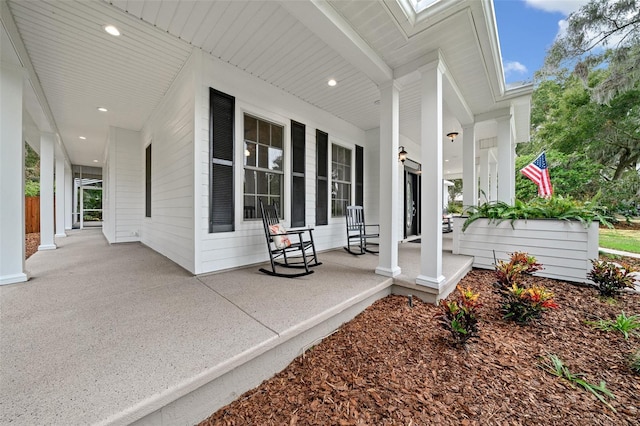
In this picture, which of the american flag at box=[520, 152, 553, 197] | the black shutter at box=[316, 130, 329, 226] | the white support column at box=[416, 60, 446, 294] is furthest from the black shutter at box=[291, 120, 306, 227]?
the american flag at box=[520, 152, 553, 197]

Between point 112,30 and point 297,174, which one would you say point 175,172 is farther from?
point 297,174

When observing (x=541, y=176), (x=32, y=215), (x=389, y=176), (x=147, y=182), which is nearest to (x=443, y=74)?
(x=389, y=176)

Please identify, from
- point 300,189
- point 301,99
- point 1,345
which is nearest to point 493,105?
point 301,99

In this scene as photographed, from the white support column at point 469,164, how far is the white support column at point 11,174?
270 inches

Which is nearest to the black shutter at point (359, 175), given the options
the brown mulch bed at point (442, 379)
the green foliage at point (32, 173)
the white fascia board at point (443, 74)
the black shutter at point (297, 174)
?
the black shutter at point (297, 174)

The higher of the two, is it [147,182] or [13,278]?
[147,182]

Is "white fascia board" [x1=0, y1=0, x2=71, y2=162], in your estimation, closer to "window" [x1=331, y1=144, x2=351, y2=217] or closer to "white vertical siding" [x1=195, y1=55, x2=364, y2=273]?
"white vertical siding" [x1=195, y1=55, x2=364, y2=273]

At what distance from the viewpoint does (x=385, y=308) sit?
259 cm

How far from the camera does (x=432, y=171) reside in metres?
2.75

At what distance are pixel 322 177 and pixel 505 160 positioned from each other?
3.65 m

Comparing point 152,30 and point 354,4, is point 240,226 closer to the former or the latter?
point 152,30

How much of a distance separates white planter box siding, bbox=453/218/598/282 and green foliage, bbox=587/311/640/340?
1246mm

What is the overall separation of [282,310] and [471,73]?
390 cm

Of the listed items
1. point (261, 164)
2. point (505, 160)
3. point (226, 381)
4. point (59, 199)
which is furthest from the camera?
point (59, 199)
